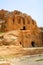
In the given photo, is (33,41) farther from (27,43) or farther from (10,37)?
(10,37)

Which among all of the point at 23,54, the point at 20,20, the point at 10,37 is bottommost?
the point at 23,54

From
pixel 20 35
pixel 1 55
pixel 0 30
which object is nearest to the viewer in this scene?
pixel 1 55

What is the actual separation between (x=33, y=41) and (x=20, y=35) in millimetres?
6592

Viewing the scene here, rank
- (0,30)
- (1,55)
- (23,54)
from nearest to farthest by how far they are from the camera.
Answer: (1,55), (23,54), (0,30)

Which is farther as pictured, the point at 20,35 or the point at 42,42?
the point at 42,42

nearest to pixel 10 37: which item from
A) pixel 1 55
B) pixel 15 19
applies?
pixel 1 55

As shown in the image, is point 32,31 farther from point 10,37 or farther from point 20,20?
point 10,37

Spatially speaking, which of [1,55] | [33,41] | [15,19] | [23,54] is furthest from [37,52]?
[15,19]

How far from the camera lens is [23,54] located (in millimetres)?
40500

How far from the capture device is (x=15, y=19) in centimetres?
6016

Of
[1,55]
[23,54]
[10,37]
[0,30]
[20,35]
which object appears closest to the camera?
[1,55]

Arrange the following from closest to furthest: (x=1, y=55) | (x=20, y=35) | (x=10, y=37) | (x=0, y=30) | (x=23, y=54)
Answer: (x=1, y=55) → (x=23, y=54) → (x=10, y=37) → (x=20, y=35) → (x=0, y=30)

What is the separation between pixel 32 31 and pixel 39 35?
3.12 meters

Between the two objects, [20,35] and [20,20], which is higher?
[20,20]
